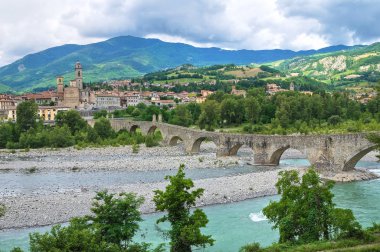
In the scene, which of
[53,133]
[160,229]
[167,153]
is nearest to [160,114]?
[53,133]

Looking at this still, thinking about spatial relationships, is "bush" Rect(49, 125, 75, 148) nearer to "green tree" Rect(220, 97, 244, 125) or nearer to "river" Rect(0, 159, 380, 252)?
"green tree" Rect(220, 97, 244, 125)

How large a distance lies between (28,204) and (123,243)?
1436cm

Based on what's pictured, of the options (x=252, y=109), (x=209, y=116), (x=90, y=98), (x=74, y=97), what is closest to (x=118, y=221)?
(x=209, y=116)

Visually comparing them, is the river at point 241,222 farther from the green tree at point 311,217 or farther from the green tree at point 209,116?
the green tree at point 209,116

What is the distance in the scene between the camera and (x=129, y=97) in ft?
460

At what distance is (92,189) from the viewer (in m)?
37.3

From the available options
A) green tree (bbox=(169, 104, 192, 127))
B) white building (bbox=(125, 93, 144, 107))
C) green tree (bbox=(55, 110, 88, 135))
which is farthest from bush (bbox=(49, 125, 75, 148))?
white building (bbox=(125, 93, 144, 107))

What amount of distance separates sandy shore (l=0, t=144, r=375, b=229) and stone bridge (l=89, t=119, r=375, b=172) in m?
Answer: 2.05

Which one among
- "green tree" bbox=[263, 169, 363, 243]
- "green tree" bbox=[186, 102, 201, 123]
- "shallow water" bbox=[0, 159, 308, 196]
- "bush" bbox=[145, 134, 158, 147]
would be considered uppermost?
"green tree" bbox=[186, 102, 201, 123]

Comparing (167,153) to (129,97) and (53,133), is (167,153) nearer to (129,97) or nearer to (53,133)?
(53,133)

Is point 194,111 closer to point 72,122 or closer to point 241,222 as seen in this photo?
point 72,122

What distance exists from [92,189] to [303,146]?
64.0 ft

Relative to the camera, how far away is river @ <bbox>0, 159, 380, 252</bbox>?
2341 centimetres

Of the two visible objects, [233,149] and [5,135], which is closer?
[233,149]
